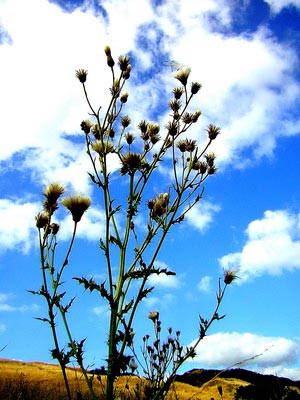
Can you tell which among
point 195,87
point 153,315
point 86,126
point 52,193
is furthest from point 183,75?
point 153,315

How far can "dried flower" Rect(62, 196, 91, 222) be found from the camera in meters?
3.86

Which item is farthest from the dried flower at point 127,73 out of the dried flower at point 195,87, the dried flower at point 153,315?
the dried flower at point 153,315

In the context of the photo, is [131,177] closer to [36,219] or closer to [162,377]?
[36,219]

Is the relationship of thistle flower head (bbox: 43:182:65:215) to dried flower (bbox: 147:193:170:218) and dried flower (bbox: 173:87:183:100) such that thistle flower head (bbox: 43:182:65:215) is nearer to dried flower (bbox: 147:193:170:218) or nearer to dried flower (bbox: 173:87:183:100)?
dried flower (bbox: 147:193:170:218)

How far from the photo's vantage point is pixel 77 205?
3867mm

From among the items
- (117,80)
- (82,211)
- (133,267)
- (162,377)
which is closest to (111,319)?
(133,267)

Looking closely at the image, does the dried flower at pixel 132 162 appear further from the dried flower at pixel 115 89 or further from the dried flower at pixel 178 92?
the dried flower at pixel 178 92

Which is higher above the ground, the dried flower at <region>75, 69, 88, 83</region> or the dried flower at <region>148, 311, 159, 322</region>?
the dried flower at <region>75, 69, 88, 83</region>

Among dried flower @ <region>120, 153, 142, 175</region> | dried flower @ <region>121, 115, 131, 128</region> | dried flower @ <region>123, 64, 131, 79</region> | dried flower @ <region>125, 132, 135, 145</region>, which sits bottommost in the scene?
dried flower @ <region>120, 153, 142, 175</region>

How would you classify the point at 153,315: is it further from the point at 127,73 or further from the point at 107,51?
the point at 107,51

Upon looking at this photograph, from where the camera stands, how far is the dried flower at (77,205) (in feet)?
12.7

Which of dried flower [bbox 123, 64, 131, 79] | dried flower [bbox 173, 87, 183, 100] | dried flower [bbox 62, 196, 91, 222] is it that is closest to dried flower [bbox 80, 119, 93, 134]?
dried flower [bbox 123, 64, 131, 79]

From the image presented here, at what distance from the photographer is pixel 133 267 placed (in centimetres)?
414

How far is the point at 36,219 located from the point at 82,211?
55 centimetres
